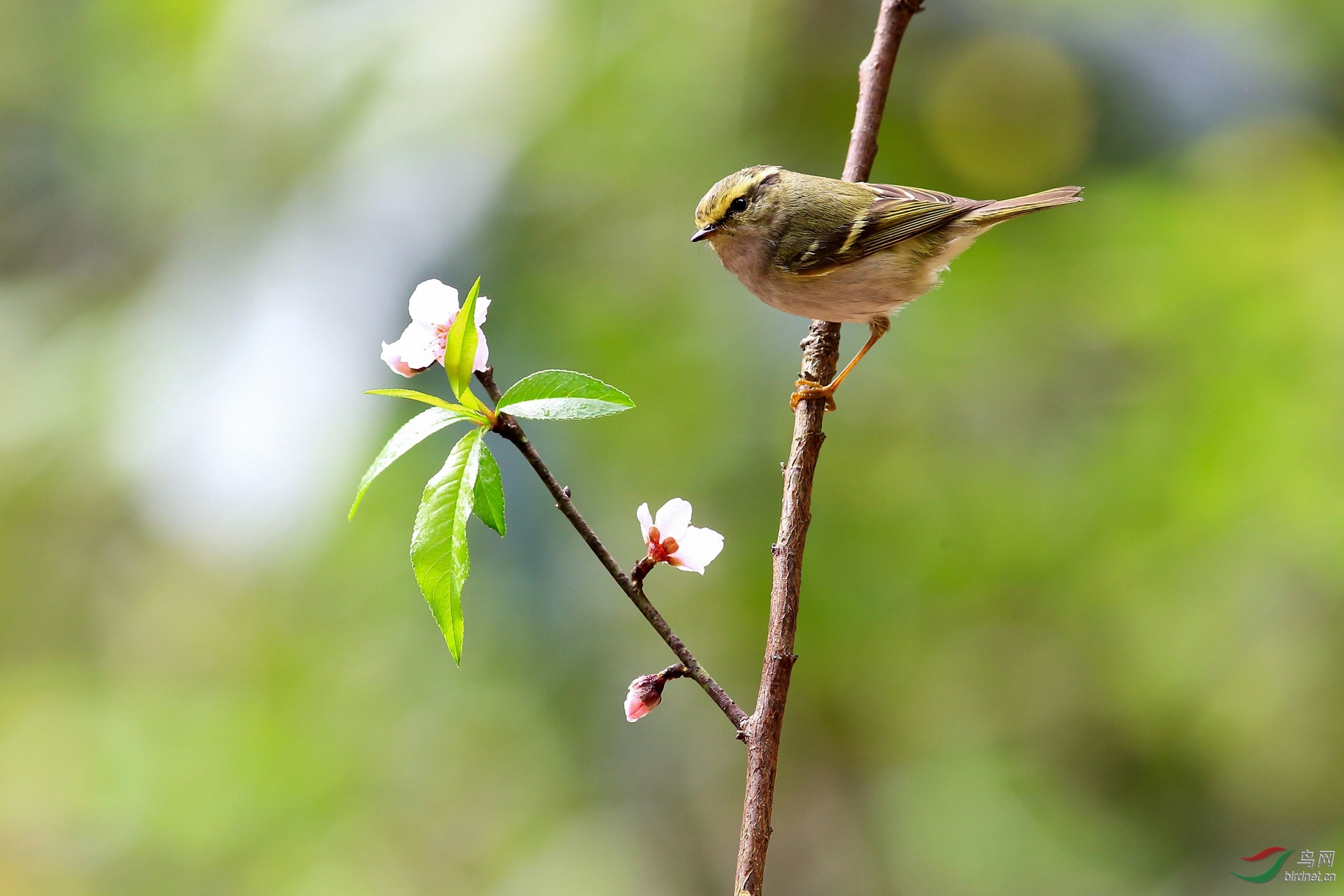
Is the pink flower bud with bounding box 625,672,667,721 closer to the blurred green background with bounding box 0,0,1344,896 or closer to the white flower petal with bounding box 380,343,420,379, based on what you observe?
the white flower petal with bounding box 380,343,420,379

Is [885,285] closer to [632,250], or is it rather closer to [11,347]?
[632,250]

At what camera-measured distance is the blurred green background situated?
82.4 inches

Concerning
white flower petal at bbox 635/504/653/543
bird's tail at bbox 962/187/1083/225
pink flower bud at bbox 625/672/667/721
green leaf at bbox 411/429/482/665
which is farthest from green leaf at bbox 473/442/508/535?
bird's tail at bbox 962/187/1083/225

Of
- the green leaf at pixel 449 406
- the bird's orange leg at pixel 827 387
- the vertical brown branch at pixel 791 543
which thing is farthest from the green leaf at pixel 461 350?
the bird's orange leg at pixel 827 387

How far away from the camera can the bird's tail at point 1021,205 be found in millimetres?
1783

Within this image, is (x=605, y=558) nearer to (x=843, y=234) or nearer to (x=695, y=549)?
(x=695, y=549)

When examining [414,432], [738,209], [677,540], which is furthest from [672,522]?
[738,209]

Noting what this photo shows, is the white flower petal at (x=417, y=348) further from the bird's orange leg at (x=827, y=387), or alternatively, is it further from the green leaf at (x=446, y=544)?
the bird's orange leg at (x=827, y=387)

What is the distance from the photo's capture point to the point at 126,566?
311cm

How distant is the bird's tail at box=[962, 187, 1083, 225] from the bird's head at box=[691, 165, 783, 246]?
44cm

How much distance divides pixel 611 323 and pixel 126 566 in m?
2.06

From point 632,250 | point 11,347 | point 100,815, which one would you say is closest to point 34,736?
point 100,815

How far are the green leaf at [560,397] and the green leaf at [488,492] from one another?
0.13 ft

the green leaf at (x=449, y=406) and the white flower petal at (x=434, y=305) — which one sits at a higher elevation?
the white flower petal at (x=434, y=305)
